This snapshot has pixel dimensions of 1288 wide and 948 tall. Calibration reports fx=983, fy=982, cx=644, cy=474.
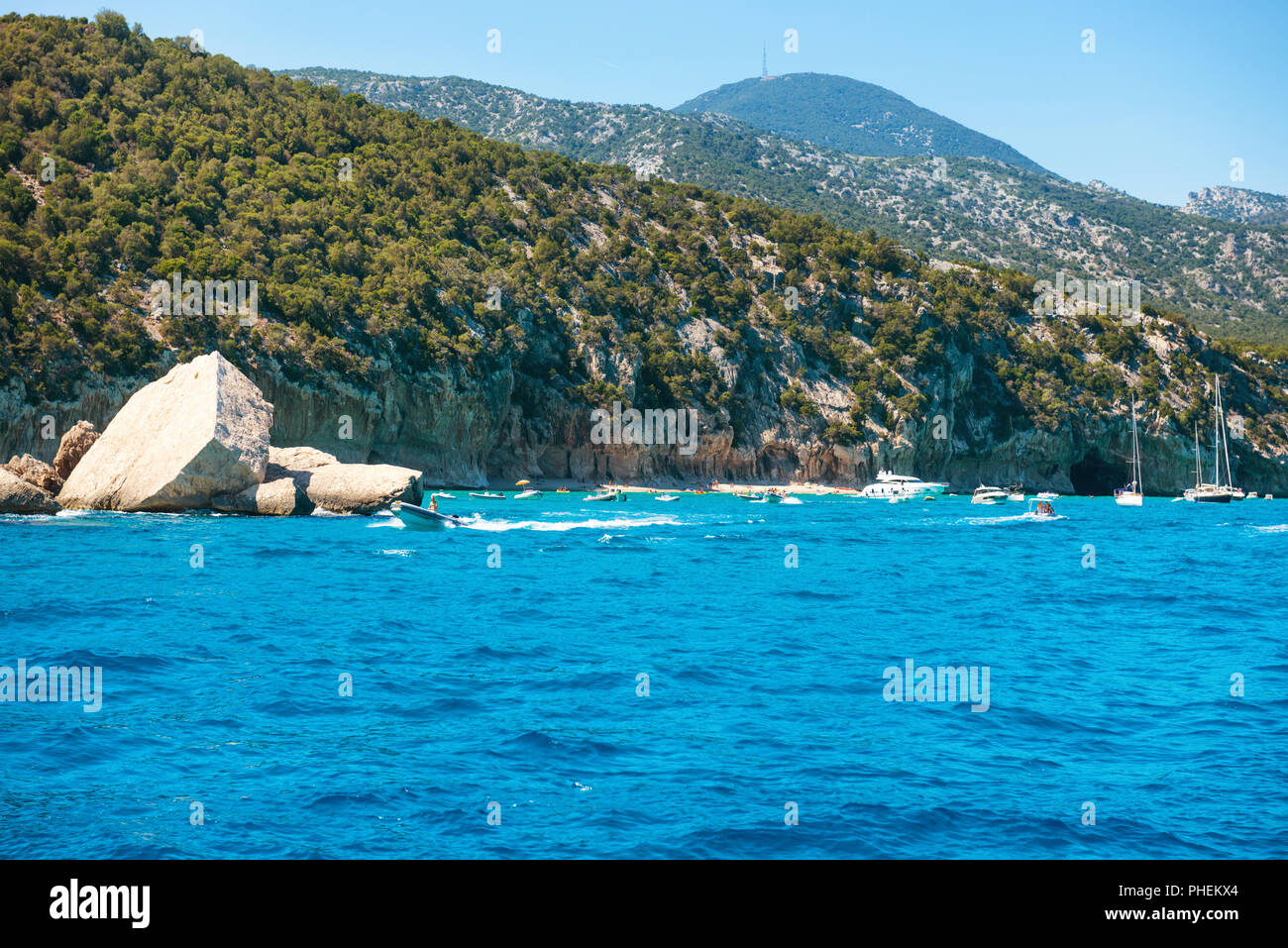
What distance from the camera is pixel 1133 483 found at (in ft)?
341

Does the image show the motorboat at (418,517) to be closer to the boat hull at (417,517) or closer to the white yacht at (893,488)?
the boat hull at (417,517)

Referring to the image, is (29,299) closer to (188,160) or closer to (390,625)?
(188,160)

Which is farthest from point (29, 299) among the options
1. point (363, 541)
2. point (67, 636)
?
point (67, 636)

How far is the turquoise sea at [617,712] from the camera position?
973 cm

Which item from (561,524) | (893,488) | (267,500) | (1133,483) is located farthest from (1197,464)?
(267,500)

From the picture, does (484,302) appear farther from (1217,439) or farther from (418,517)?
(1217,439)

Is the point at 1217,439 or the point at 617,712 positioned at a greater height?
the point at 1217,439

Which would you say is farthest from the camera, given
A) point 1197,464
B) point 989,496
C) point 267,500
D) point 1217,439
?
point 1197,464

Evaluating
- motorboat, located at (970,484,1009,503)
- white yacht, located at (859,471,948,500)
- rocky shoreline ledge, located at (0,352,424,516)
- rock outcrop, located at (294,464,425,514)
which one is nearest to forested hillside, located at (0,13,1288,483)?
white yacht, located at (859,471,948,500)

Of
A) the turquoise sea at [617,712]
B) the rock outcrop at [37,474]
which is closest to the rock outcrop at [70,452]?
the rock outcrop at [37,474]

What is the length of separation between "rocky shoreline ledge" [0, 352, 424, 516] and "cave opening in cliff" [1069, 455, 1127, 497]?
3715 inches

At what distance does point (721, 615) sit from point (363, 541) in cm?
1793

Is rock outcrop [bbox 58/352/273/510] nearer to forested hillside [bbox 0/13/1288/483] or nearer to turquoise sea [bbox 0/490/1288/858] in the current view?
turquoise sea [bbox 0/490/1288/858]

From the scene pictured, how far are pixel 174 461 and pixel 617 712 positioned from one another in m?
34.4
